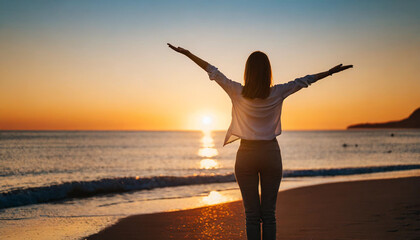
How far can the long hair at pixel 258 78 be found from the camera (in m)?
3.30

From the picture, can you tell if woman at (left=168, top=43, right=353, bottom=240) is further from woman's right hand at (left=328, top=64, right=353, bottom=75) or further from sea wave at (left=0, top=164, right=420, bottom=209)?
sea wave at (left=0, top=164, right=420, bottom=209)

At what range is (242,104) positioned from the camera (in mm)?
3420

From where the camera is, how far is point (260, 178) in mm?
3453

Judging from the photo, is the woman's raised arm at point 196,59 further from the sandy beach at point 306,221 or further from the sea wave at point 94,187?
the sea wave at point 94,187

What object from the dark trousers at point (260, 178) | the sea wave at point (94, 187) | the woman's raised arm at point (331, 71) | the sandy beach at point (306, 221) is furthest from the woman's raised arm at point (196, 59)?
the sea wave at point (94, 187)

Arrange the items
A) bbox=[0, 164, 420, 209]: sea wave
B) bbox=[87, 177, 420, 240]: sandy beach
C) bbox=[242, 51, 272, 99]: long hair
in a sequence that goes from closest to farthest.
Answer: bbox=[242, 51, 272, 99]: long hair, bbox=[87, 177, 420, 240]: sandy beach, bbox=[0, 164, 420, 209]: sea wave

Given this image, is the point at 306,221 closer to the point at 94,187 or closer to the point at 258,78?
the point at 258,78

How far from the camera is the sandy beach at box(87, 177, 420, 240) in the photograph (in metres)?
6.20

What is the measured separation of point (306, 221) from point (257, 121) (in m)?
4.51

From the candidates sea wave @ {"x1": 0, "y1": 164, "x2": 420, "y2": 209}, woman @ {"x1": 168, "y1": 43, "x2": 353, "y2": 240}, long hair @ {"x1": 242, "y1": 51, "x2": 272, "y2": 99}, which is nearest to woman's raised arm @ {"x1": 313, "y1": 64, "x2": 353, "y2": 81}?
woman @ {"x1": 168, "y1": 43, "x2": 353, "y2": 240}

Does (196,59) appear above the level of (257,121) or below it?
above

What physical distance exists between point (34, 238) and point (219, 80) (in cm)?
498

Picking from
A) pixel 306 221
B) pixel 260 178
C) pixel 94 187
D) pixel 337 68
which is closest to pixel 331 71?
pixel 337 68

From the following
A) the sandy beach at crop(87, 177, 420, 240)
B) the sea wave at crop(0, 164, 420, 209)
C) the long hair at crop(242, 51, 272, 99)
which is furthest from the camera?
the sea wave at crop(0, 164, 420, 209)
